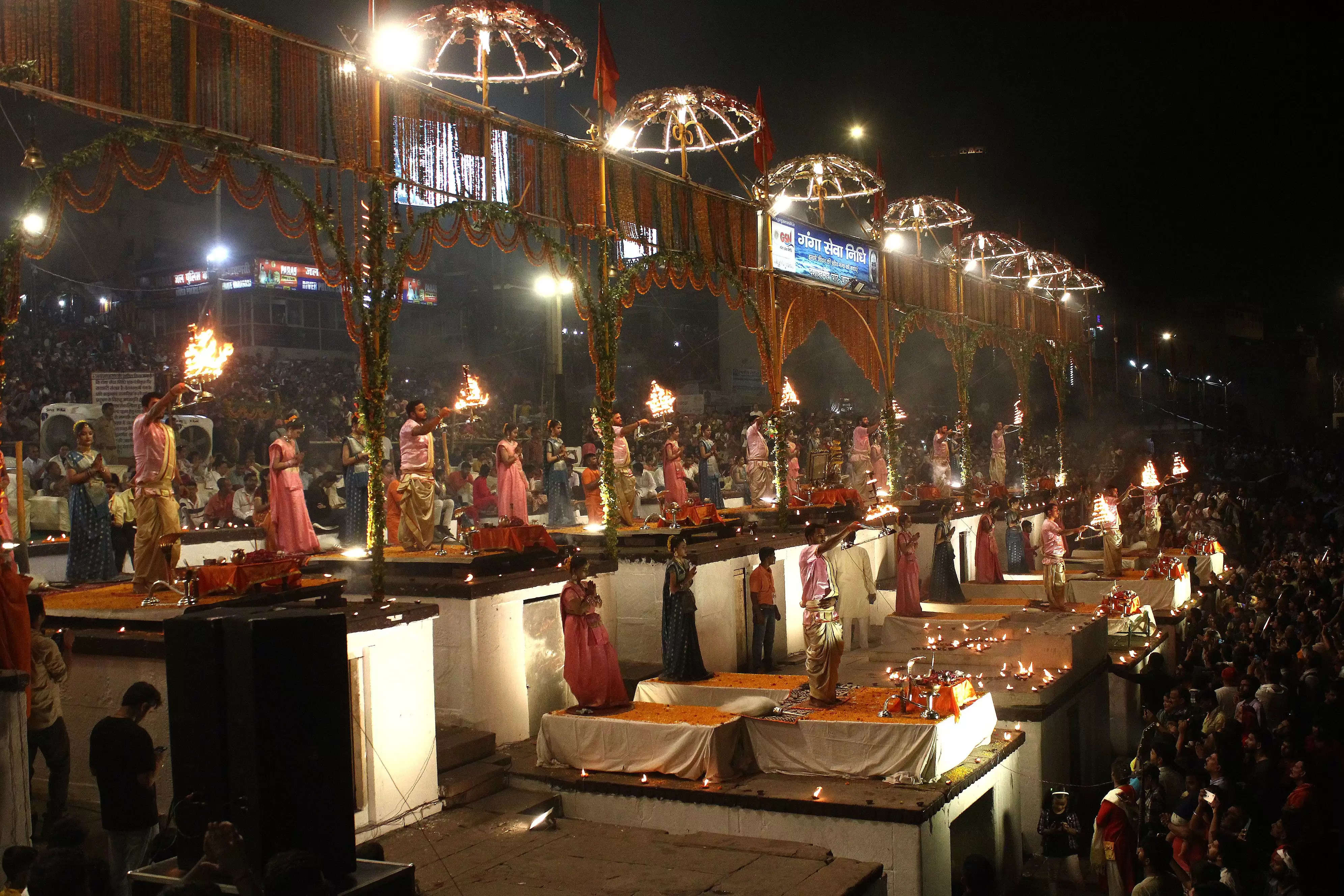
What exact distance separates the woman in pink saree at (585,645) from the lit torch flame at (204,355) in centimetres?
362

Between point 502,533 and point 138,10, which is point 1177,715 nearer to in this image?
point 502,533

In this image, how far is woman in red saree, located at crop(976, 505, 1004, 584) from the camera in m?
19.8

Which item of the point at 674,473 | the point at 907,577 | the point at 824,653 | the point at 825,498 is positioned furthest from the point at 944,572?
the point at 824,653

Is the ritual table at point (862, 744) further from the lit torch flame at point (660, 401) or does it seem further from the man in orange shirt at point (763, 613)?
the lit torch flame at point (660, 401)

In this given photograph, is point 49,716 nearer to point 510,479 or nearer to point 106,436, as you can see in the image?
point 510,479

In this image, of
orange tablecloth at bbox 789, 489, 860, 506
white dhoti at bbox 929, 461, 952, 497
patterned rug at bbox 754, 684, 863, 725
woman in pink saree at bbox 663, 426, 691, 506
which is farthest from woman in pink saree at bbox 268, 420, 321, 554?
white dhoti at bbox 929, 461, 952, 497

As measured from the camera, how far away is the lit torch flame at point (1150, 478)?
72.5 ft

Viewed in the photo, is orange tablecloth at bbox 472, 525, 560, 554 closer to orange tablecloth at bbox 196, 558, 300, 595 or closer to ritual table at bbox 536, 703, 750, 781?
ritual table at bbox 536, 703, 750, 781

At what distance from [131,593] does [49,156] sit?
2221cm

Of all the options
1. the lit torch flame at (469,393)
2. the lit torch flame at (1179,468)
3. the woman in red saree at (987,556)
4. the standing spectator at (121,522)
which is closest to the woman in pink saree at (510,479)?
the lit torch flame at (469,393)

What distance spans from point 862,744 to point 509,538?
4282 mm

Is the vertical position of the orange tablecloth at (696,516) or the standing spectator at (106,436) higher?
the standing spectator at (106,436)

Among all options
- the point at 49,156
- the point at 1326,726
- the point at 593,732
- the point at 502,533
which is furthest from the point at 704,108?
the point at 49,156

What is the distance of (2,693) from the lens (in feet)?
20.8
